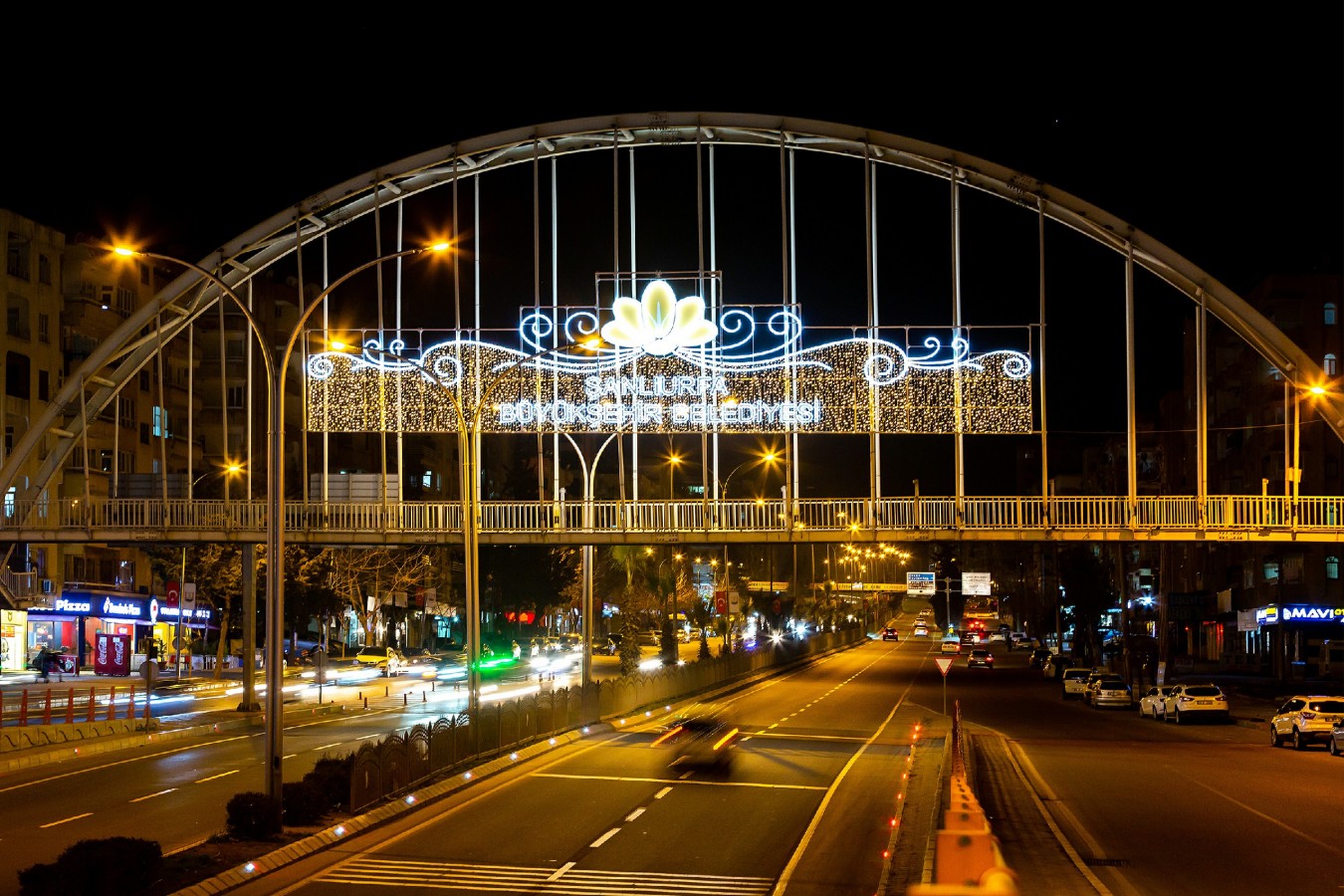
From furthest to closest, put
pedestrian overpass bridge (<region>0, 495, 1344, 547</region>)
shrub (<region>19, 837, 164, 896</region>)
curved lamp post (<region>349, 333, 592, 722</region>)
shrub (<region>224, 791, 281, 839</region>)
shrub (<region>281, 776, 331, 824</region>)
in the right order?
pedestrian overpass bridge (<region>0, 495, 1344, 547</region>) → curved lamp post (<region>349, 333, 592, 722</region>) → shrub (<region>281, 776, 331, 824</region>) → shrub (<region>224, 791, 281, 839</region>) → shrub (<region>19, 837, 164, 896</region>)

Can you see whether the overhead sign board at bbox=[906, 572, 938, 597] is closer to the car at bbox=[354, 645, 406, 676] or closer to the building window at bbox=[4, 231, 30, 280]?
the car at bbox=[354, 645, 406, 676]

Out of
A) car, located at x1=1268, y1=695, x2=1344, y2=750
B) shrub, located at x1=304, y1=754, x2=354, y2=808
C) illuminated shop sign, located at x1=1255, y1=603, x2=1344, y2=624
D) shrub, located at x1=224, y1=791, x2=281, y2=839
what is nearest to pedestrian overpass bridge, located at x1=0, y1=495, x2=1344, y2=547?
car, located at x1=1268, y1=695, x2=1344, y2=750

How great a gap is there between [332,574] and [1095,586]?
48.2 metres

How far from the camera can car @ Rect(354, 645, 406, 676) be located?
237 ft

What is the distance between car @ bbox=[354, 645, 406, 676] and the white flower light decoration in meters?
34.1

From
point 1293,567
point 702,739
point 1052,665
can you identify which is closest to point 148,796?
point 702,739

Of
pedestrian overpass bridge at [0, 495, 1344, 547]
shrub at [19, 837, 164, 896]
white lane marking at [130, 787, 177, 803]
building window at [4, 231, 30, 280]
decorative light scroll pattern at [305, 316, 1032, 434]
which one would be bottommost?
white lane marking at [130, 787, 177, 803]

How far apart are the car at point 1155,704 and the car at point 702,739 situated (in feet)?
50.1

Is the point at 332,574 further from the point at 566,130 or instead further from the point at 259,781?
the point at 259,781

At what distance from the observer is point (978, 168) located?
4128cm

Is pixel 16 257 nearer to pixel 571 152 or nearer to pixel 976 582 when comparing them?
pixel 571 152

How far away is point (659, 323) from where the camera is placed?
1646 inches

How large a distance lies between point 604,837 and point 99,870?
7.92 m

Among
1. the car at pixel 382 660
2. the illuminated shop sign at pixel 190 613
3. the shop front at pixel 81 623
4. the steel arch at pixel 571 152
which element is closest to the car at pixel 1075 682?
the steel arch at pixel 571 152
